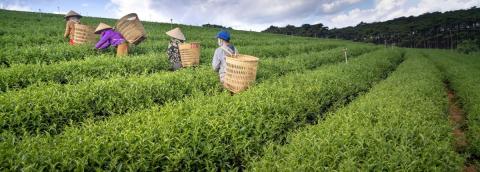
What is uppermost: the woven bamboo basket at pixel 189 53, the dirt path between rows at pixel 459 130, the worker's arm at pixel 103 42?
the worker's arm at pixel 103 42

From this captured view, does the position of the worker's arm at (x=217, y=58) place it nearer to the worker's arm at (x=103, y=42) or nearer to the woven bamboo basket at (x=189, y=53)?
the woven bamboo basket at (x=189, y=53)

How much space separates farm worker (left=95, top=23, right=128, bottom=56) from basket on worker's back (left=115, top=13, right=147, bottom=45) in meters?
0.28

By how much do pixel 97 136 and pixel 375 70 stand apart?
13061 millimetres

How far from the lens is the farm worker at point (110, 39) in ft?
37.5

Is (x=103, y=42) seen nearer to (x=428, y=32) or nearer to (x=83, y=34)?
(x=83, y=34)

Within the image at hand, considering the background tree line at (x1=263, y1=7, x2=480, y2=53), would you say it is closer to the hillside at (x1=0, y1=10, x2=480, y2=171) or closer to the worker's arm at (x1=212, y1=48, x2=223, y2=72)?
the worker's arm at (x1=212, y1=48, x2=223, y2=72)

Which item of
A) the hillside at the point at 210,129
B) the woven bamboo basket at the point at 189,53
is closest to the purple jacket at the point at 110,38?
the hillside at the point at 210,129

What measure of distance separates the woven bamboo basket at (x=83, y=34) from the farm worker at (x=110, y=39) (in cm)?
104

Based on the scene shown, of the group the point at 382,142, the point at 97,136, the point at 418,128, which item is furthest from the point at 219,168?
the point at 418,128

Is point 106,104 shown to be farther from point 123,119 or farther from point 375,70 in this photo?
point 375,70

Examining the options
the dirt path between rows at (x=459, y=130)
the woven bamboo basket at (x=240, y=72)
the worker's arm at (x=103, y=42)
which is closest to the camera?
the dirt path between rows at (x=459, y=130)

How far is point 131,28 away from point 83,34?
2583 millimetres

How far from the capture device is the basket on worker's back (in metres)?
11.1

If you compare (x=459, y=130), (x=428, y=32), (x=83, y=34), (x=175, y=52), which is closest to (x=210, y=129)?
(x=175, y=52)
